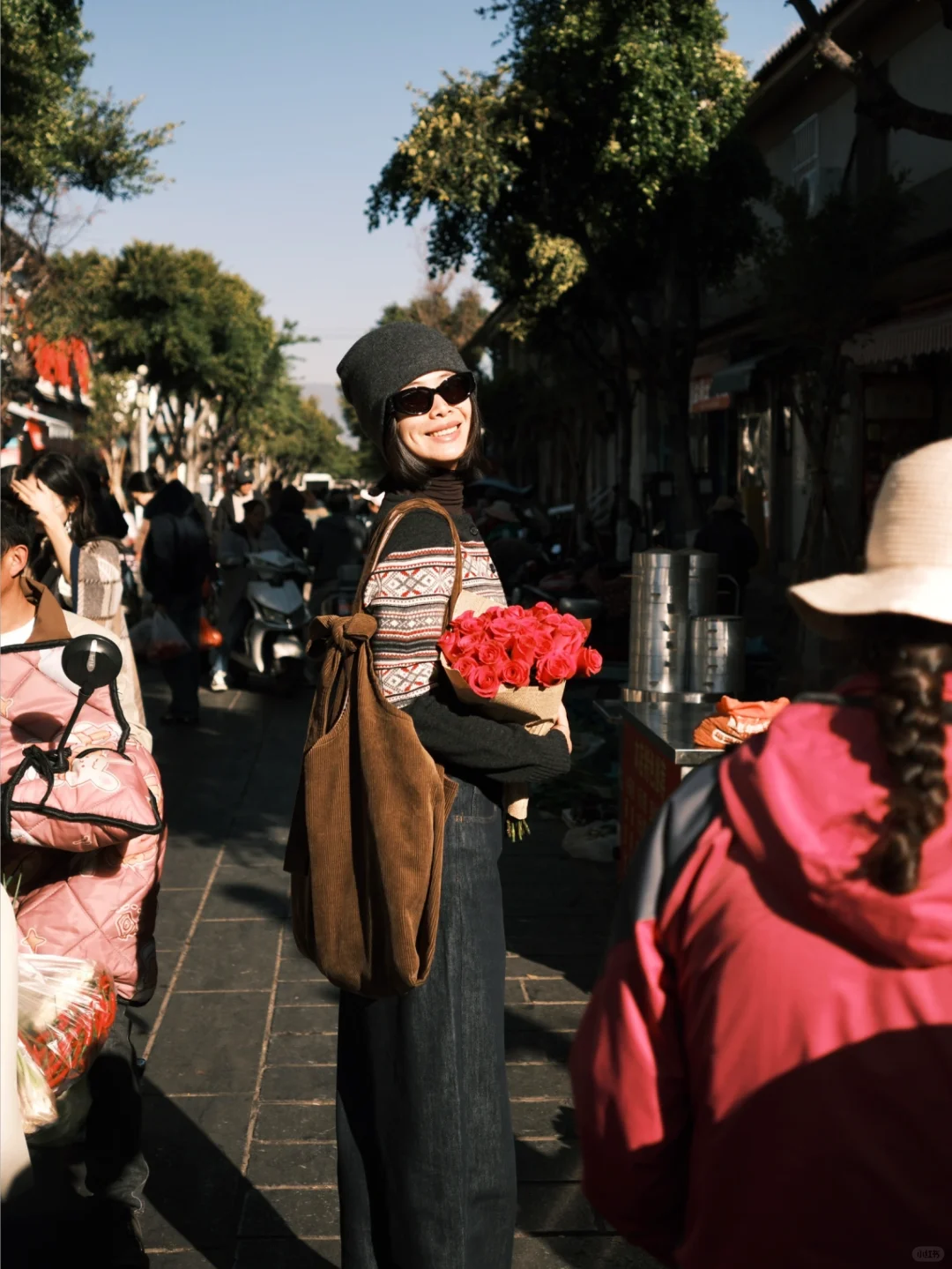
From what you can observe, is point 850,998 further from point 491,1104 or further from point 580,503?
point 580,503

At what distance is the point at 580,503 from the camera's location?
103 ft

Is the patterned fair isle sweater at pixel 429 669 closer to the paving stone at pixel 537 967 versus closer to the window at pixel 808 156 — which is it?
the paving stone at pixel 537 967

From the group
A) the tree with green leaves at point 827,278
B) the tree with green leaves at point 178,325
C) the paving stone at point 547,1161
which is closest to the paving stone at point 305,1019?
the paving stone at point 547,1161

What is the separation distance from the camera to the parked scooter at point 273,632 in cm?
1297

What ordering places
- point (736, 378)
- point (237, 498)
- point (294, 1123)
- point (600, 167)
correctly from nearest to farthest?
point (294, 1123)
point (237, 498)
point (600, 167)
point (736, 378)

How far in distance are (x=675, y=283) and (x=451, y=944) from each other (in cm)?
1991

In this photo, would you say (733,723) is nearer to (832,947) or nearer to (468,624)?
(468,624)

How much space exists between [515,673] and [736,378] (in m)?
18.8

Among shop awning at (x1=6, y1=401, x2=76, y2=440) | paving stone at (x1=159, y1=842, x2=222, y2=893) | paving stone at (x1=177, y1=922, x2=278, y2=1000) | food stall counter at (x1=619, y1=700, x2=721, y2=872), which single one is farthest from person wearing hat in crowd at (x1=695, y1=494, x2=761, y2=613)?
shop awning at (x1=6, y1=401, x2=76, y2=440)

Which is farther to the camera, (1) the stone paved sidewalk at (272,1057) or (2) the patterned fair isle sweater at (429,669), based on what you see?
(1) the stone paved sidewalk at (272,1057)

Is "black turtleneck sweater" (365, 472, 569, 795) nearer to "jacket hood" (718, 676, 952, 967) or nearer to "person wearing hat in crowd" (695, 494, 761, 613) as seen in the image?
"jacket hood" (718, 676, 952, 967)

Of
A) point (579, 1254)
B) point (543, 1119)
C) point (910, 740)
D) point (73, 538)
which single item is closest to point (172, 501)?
point (73, 538)

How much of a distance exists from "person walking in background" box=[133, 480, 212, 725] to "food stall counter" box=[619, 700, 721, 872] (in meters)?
5.40

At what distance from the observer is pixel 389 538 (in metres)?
2.78
